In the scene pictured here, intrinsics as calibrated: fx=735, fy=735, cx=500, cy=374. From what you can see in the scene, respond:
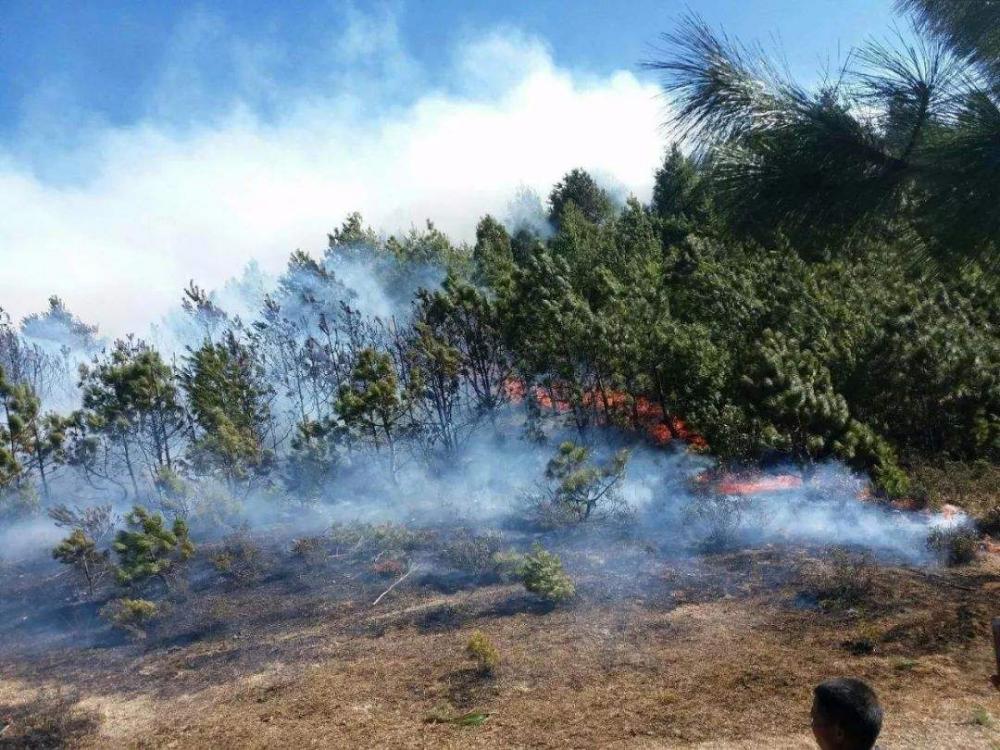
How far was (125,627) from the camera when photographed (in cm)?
860

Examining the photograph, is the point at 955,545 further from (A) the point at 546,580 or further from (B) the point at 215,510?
(B) the point at 215,510

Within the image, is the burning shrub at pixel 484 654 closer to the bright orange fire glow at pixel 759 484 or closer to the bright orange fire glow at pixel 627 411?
the bright orange fire glow at pixel 759 484

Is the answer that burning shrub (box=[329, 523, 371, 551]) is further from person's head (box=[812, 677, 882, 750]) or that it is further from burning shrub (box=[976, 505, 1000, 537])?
person's head (box=[812, 677, 882, 750])

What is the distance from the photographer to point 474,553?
31.9 ft

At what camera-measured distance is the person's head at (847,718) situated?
246 centimetres

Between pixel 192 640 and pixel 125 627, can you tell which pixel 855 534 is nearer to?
pixel 192 640

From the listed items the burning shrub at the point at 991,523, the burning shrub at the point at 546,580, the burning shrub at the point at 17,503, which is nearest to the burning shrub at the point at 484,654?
the burning shrub at the point at 546,580

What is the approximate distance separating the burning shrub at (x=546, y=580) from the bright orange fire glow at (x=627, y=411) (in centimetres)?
816

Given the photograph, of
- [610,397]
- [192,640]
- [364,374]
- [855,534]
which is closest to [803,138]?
[855,534]

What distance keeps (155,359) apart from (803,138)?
541 inches

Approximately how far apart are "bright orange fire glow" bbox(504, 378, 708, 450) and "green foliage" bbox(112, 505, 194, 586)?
8752mm

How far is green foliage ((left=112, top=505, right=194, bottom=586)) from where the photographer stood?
9.27 m

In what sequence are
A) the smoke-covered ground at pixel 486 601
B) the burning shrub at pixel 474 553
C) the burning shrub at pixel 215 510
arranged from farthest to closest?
1. the burning shrub at pixel 215 510
2. the burning shrub at pixel 474 553
3. the smoke-covered ground at pixel 486 601

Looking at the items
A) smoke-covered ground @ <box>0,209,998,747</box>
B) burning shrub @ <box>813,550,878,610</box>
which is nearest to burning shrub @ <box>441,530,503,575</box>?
smoke-covered ground @ <box>0,209,998,747</box>
